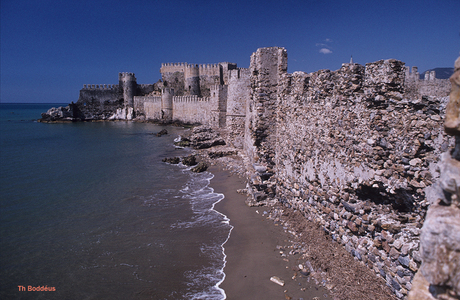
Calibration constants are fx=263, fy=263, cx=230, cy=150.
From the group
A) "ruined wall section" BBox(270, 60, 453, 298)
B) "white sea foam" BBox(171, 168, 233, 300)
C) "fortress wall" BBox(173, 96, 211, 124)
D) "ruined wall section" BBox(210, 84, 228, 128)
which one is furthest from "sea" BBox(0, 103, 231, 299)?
"fortress wall" BBox(173, 96, 211, 124)

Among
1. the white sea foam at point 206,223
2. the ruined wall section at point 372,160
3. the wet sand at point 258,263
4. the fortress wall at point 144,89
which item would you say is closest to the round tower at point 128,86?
the fortress wall at point 144,89

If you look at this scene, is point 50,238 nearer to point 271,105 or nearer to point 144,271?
point 144,271

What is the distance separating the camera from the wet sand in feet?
13.3

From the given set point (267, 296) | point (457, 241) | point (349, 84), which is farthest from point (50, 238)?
point (457, 241)

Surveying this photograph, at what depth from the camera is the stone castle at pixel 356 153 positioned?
2.99 meters

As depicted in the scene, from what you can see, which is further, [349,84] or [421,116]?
[349,84]

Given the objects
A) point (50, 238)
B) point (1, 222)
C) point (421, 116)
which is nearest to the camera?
point (421, 116)

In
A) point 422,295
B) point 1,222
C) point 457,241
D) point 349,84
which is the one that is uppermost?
point 349,84

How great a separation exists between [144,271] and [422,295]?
197 inches

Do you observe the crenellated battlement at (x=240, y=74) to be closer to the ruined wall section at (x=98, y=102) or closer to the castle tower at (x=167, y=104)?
the castle tower at (x=167, y=104)

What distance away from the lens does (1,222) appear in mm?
7922

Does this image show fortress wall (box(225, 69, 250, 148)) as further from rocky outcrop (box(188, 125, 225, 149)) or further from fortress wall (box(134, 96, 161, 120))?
fortress wall (box(134, 96, 161, 120))

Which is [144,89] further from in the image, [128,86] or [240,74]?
[240,74]

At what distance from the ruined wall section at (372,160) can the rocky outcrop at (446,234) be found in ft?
6.19
